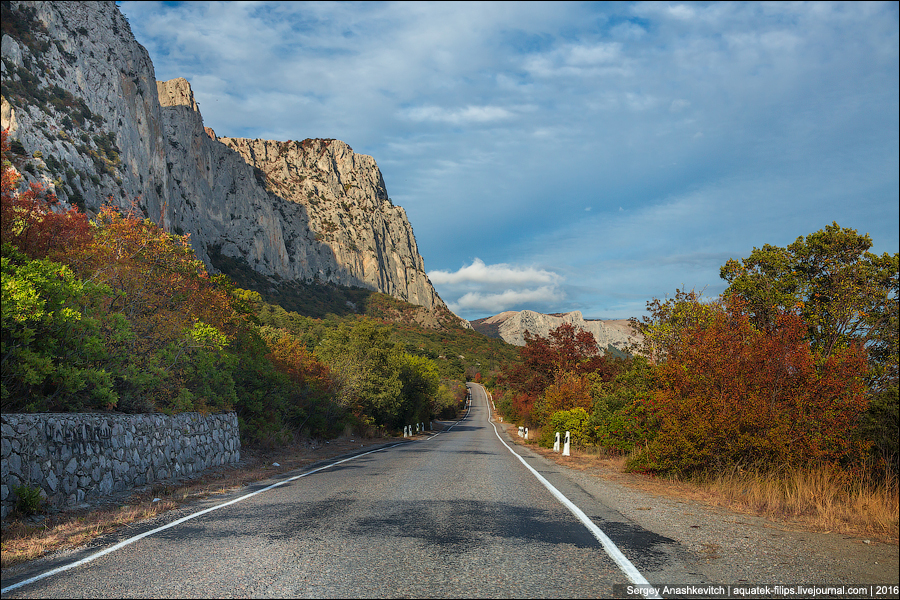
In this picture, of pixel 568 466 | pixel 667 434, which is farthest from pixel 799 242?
pixel 568 466

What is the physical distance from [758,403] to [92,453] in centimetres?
1234

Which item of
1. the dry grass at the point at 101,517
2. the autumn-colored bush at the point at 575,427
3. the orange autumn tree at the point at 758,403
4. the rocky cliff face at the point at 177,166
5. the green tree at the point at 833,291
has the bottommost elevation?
the autumn-colored bush at the point at 575,427

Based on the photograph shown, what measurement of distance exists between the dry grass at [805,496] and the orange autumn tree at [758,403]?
45 centimetres

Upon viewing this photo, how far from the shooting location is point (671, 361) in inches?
477

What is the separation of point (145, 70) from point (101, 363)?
83685mm

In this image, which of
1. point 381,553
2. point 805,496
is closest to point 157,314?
point 381,553

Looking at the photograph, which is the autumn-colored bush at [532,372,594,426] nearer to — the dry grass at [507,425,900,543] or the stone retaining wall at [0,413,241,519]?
the dry grass at [507,425,900,543]

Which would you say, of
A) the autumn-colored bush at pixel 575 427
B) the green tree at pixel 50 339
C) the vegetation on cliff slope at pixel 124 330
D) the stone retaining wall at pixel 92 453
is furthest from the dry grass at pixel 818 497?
the autumn-colored bush at pixel 575 427

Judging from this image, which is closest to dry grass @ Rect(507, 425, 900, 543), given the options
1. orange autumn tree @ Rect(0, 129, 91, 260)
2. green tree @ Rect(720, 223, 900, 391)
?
green tree @ Rect(720, 223, 900, 391)

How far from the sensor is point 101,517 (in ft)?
25.2

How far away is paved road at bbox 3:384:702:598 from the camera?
14.1ft

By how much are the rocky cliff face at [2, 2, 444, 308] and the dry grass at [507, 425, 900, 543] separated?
16556 millimetres

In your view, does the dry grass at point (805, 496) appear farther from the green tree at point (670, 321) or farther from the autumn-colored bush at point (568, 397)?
the autumn-colored bush at point (568, 397)

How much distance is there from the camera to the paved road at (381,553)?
14.1 feet
